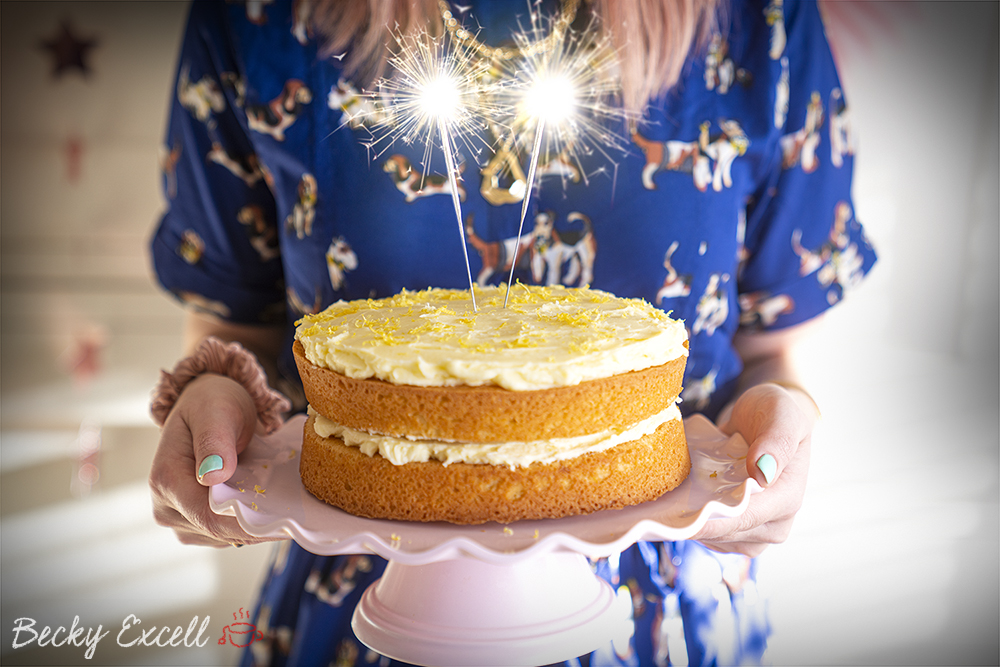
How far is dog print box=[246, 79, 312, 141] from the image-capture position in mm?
1240

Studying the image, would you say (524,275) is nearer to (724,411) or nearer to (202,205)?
(724,411)

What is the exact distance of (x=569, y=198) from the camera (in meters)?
1.25

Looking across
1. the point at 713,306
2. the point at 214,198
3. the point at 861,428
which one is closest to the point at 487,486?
the point at 713,306

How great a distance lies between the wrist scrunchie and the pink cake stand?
0.69 feet

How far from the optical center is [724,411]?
54.3 inches

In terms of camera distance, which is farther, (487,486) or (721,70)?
(721,70)

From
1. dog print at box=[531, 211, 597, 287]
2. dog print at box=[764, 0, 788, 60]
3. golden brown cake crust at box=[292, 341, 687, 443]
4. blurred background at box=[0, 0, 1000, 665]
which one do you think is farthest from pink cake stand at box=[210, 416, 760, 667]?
blurred background at box=[0, 0, 1000, 665]

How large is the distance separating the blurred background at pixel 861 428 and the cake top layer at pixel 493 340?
162 cm

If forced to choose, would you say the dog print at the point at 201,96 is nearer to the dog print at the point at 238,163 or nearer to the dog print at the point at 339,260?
the dog print at the point at 238,163

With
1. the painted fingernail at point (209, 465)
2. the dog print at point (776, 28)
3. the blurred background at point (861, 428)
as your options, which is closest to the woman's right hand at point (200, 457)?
the painted fingernail at point (209, 465)

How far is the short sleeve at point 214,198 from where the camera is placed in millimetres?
1315

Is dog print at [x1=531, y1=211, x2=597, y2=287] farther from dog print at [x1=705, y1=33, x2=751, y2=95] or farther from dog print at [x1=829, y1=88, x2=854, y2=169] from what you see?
dog print at [x1=829, y1=88, x2=854, y2=169]

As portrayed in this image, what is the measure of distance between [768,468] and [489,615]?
15.6 inches

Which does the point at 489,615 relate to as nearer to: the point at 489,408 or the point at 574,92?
the point at 489,408
